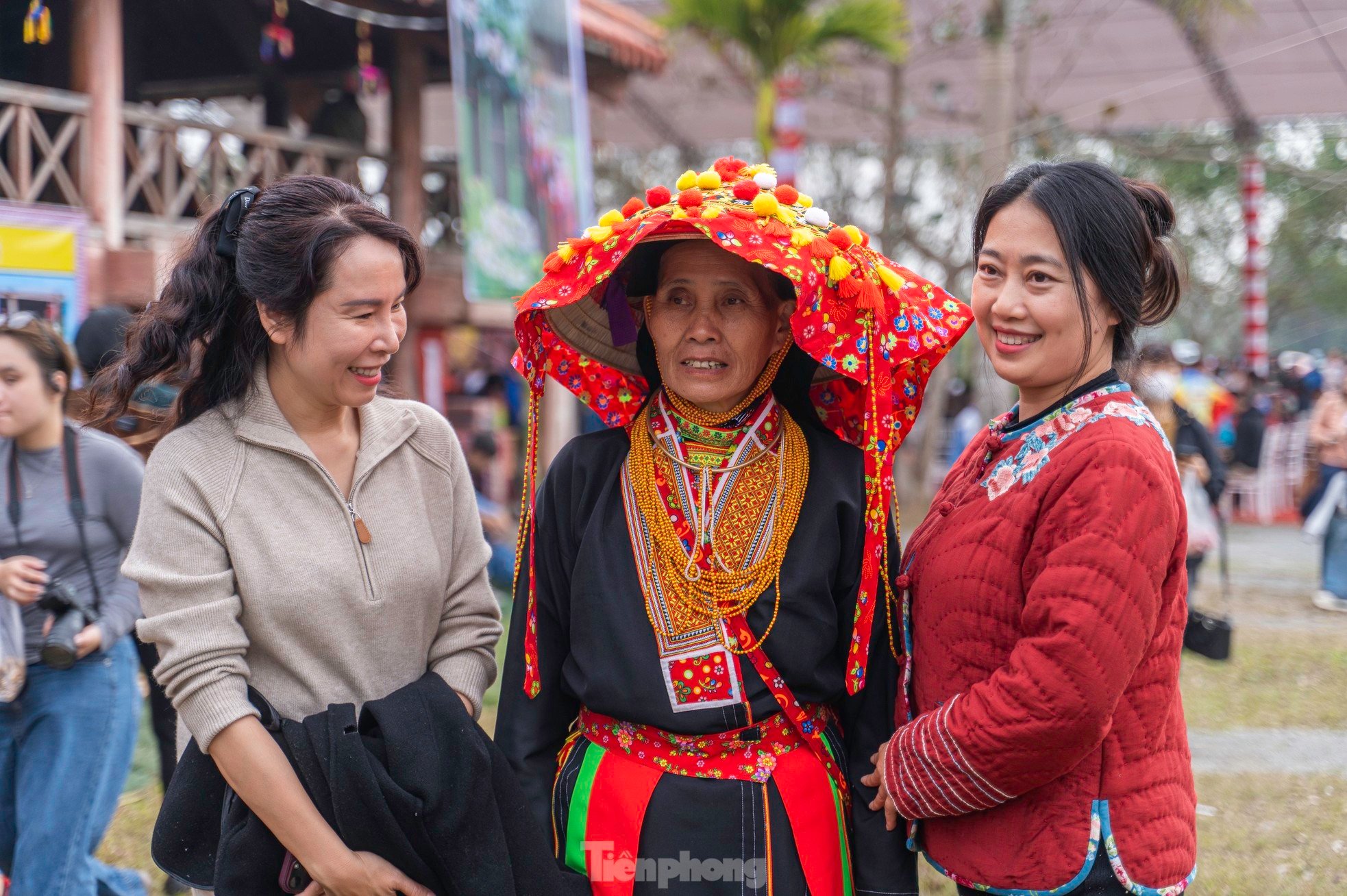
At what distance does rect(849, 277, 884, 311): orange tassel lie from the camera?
A: 1998mm

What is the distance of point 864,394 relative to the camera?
2213 mm

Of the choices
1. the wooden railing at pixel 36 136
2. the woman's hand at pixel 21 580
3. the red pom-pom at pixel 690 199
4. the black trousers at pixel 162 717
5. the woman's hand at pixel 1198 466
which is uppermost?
the wooden railing at pixel 36 136

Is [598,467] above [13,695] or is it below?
above

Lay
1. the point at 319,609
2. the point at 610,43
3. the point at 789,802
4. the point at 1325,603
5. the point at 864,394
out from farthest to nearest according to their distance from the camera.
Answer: the point at 610,43 < the point at 1325,603 < the point at 864,394 < the point at 789,802 < the point at 319,609

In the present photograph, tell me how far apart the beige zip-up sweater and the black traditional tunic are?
0.15m

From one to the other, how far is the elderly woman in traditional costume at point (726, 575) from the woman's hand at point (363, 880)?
1.05 feet

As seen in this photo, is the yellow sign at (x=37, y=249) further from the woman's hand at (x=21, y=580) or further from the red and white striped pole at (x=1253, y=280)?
the red and white striped pole at (x=1253, y=280)

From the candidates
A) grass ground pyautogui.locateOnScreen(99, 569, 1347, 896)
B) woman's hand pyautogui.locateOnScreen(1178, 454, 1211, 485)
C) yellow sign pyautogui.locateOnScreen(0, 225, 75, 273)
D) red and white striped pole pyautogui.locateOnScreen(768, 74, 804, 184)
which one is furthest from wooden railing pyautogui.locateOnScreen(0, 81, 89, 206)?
woman's hand pyautogui.locateOnScreen(1178, 454, 1211, 485)

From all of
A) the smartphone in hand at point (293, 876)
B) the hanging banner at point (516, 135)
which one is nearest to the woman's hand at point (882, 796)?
the smartphone in hand at point (293, 876)

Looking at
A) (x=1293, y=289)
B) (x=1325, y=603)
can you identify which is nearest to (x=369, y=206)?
(x=1325, y=603)

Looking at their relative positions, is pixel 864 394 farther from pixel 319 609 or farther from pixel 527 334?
pixel 319 609

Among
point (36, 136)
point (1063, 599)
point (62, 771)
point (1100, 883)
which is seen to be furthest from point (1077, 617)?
point (36, 136)

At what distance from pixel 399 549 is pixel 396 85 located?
296 inches

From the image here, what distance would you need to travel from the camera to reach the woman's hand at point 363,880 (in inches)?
72.4
